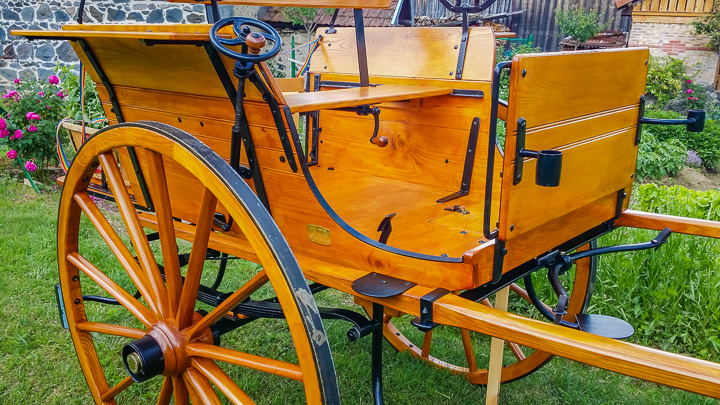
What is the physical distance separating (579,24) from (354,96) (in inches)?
403

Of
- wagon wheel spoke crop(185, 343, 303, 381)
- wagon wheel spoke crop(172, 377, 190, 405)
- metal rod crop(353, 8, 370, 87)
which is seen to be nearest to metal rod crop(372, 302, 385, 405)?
wagon wheel spoke crop(185, 343, 303, 381)

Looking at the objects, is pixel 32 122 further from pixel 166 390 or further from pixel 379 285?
pixel 379 285

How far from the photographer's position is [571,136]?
5.70 feet

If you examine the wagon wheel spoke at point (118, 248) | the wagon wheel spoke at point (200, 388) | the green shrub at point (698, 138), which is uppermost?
the wagon wheel spoke at point (118, 248)

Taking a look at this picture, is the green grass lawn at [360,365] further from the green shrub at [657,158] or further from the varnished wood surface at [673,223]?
the green shrub at [657,158]

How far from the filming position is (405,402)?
8.86ft

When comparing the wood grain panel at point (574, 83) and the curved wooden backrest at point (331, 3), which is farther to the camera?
the curved wooden backrest at point (331, 3)

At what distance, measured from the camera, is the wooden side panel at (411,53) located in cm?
246

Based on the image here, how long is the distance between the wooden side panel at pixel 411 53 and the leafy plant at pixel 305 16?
22.6 ft

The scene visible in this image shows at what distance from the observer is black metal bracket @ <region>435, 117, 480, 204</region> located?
2.42 meters

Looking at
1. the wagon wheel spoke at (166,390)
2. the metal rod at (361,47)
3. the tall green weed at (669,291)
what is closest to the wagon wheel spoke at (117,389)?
the wagon wheel spoke at (166,390)

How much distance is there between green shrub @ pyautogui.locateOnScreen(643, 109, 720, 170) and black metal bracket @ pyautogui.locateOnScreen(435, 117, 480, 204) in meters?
6.02

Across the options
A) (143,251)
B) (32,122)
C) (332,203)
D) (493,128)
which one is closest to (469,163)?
(332,203)

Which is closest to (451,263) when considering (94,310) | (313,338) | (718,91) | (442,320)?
(442,320)
